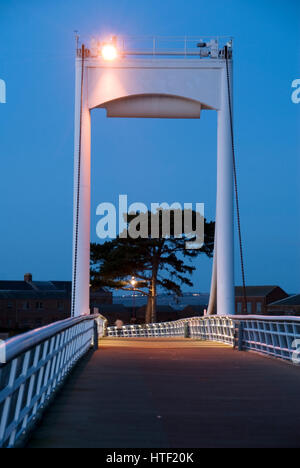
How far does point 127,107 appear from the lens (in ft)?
79.2

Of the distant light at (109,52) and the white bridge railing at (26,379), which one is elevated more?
the distant light at (109,52)

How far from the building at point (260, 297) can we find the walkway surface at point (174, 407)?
73463mm

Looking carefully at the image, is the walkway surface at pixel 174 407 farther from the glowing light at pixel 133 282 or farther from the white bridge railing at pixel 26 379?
the glowing light at pixel 133 282

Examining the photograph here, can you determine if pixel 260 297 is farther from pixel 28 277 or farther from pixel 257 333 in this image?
pixel 257 333

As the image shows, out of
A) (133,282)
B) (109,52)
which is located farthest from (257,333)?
(133,282)

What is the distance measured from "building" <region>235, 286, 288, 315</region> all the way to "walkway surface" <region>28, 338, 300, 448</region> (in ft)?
241

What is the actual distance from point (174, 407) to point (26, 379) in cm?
252

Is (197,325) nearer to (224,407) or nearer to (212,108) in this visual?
(212,108)

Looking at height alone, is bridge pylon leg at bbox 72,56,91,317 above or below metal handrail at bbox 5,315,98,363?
above

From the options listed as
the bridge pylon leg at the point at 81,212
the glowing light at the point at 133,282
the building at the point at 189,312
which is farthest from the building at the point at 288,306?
the bridge pylon leg at the point at 81,212

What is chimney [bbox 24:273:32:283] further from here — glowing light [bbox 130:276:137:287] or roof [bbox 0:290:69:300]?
glowing light [bbox 130:276:137:287]

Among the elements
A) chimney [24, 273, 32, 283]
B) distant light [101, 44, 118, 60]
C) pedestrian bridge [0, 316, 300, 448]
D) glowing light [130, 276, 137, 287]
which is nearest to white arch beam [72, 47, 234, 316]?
distant light [101, 44, 118, 60]

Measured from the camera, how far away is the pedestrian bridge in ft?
19.8

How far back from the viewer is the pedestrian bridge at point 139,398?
6.05 metres
